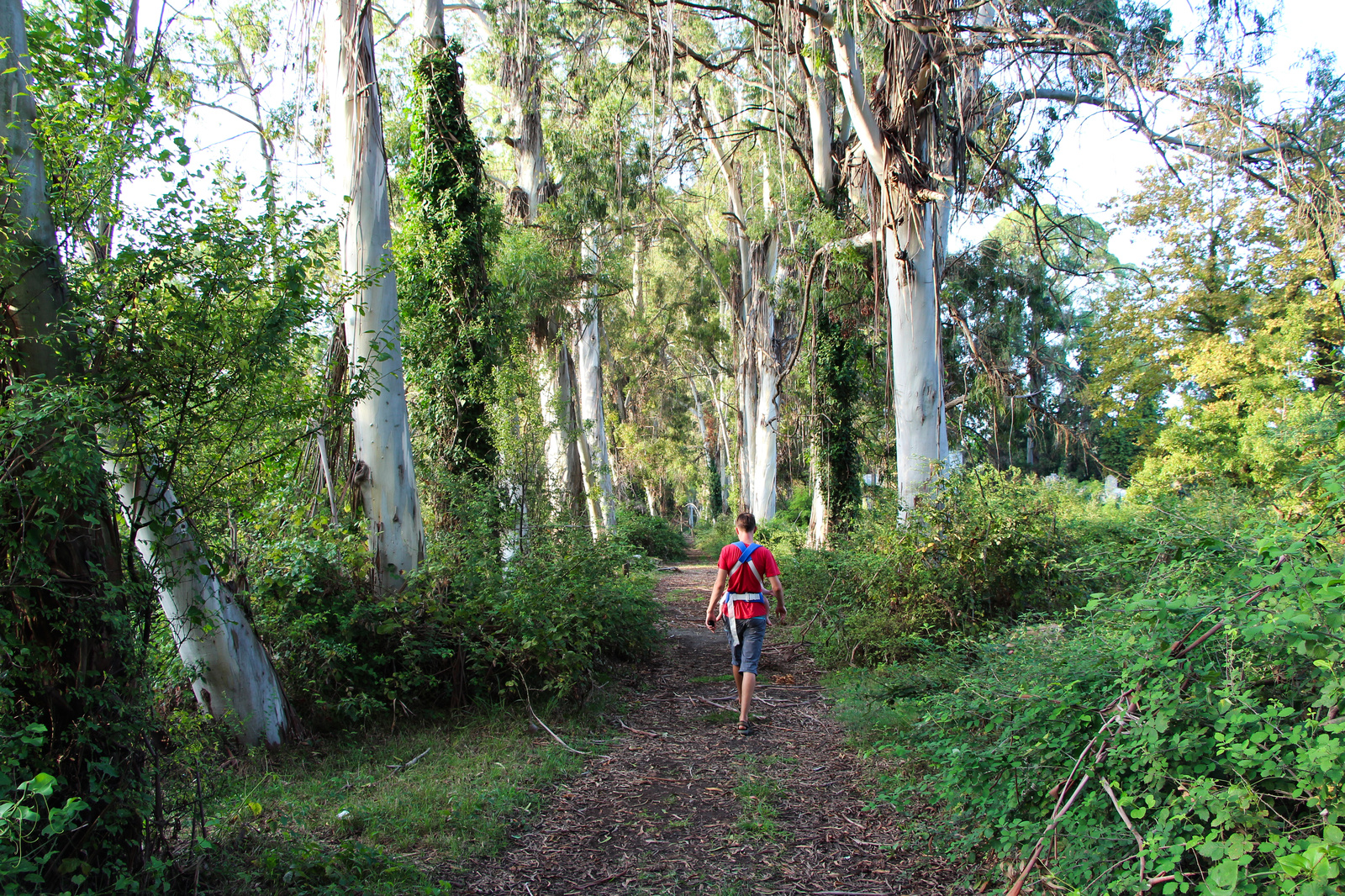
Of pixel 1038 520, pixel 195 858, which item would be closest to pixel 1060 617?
pixel 1038 520

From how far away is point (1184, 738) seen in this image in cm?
304

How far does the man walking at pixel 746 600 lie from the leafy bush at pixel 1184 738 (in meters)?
2.68

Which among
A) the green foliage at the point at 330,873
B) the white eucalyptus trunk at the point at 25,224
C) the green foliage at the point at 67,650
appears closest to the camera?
the green foliage at the point at 67,650

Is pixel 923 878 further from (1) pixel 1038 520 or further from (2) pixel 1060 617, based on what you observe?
(1) pixel 1038 520

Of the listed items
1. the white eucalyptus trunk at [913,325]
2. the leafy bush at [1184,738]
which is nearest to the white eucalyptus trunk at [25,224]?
the leafy bush at [1184,738]

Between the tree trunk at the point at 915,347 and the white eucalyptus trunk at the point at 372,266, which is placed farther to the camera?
the tree trunk at the point at 915,347

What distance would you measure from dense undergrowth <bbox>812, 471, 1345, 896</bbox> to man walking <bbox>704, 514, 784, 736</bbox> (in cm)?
189

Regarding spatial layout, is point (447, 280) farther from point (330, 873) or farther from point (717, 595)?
point (330, 873)

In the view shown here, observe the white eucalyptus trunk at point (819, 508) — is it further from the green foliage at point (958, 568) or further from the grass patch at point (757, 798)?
the grass patch at point (757, 798)

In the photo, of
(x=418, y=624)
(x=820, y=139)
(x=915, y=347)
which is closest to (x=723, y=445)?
(x=820, y=139)

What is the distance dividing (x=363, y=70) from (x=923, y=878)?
8.60 meters

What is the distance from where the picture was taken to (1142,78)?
23.5ft

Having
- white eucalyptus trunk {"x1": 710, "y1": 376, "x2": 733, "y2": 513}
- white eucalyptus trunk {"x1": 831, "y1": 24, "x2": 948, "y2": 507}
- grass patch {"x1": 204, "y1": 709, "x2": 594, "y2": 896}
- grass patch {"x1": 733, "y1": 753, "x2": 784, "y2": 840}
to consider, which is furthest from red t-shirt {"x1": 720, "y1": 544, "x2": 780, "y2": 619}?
white eucalyptus trunk {"x1": 710, "y1": 376, "x2": 733, "y2": 513}

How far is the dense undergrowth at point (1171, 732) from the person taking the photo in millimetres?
2641
